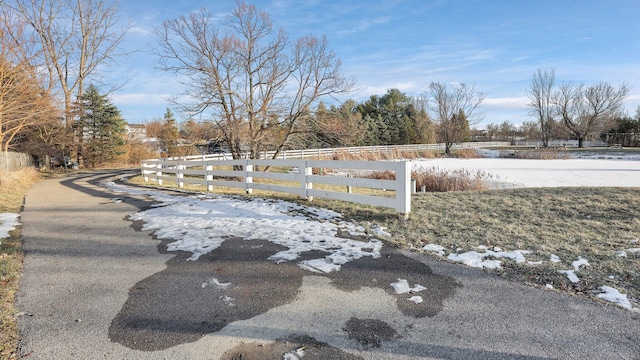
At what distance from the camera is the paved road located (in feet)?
8.03

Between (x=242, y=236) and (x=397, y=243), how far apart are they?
2.38 meters

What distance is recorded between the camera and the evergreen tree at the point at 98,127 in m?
28.5

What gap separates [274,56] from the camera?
16.0 meters

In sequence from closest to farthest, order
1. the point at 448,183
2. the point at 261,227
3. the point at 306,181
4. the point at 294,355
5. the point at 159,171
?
the point at 294,355 → the point at 261,227 → the point at 306,181 → the point at 448,183 → the point at 159,171

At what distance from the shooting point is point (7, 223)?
6.65 metres

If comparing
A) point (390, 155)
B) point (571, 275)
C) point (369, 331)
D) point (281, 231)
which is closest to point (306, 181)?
point (281, 231)

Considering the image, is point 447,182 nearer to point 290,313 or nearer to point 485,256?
point 485,256

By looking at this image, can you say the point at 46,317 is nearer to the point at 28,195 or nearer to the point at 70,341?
the point at 70,341

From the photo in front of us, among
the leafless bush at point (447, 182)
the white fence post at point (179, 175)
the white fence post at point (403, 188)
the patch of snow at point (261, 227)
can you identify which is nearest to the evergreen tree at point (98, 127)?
the white fence post at point (179, 175)

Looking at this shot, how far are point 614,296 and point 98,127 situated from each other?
33920 millimetres

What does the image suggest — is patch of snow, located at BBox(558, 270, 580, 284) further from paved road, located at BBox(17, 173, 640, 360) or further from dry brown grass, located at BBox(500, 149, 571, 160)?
dry brown grass, located at BBox(500, 149, 571, 160)

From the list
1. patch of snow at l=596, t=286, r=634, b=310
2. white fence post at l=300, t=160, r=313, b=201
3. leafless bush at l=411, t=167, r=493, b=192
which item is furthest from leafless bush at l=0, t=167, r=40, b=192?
patch of snow at l=596, t=286, r=634, b=310

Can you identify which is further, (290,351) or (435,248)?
(435,248)

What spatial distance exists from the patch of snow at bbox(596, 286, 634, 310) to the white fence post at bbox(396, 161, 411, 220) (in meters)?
3.07
